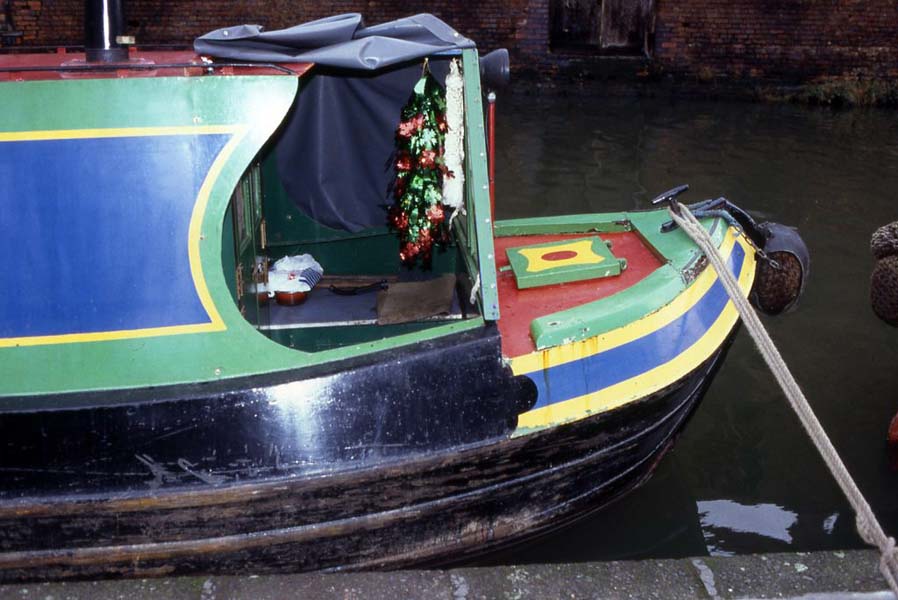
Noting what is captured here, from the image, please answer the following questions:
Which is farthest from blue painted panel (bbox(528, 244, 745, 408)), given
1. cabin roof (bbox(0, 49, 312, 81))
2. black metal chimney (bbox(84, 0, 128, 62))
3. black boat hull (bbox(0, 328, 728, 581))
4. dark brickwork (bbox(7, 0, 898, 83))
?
dark brickwork (bbox(7, 0, 898, 83))

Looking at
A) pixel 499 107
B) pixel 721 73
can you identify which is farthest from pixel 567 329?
pixel 721 73

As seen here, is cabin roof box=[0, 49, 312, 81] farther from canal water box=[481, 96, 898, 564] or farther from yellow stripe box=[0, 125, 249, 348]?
canal water box=[481, 96, 898, 564]

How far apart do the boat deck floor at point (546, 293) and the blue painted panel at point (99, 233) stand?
1292 millimetres

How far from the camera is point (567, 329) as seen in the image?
3.78 m

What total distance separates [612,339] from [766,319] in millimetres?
3853

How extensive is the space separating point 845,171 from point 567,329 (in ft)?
30.9

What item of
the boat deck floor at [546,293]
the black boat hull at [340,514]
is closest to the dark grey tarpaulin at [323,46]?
the boat deck floor at [546,293]

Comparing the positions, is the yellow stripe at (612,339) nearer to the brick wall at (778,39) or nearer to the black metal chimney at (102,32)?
the black metal chimney at (102,32)

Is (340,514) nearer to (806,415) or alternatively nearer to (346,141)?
(806,415)

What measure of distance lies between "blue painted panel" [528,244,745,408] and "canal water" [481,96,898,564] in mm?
931

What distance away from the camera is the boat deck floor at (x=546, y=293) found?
3.89m

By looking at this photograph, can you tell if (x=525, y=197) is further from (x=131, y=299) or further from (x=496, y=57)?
(x=131, y=299)

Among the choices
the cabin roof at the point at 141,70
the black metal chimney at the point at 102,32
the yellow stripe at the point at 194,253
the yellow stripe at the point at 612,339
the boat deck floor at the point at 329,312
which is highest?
the black metal chimney at the point at 102,32

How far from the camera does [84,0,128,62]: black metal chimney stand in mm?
3738
